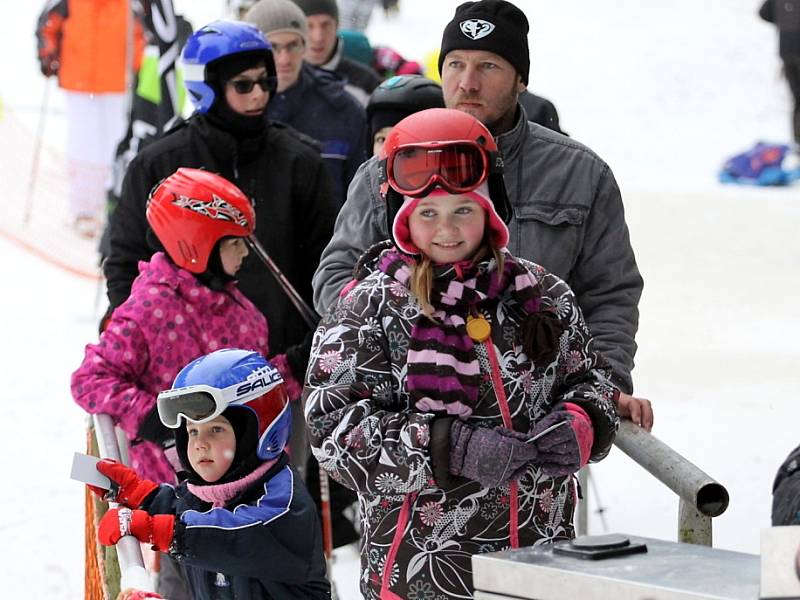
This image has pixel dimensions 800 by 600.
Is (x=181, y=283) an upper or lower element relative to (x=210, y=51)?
lower

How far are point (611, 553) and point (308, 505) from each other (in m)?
1.29

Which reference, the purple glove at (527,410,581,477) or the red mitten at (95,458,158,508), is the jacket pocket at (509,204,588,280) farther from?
the red mitten at (95,458,158,508)

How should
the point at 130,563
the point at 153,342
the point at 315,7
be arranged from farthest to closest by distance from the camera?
the point at 315,7
the point at 153,342
the point at 130,563

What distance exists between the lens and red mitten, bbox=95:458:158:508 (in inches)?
126

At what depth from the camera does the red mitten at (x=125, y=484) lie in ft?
10.5

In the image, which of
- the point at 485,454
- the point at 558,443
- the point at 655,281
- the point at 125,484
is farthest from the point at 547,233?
the point at 655,281

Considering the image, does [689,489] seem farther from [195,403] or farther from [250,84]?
[250,84]

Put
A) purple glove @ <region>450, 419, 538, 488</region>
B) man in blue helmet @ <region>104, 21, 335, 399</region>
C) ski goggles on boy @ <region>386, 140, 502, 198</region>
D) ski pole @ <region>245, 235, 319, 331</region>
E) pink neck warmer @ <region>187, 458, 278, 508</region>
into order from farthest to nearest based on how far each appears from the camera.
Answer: man in blue helmet @ <region>104, 21, 335, 399</region> → ski pole @ <region>245, 235, 319, 331</region> → pink neck warmer @ <region>187, 458, 278, 508</region> → ski goggles on boy @ <region>386, 140, 502, 198</region> → purple glove @ <region>450, 419, 538, 488</region>

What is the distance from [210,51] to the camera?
16.5 feet

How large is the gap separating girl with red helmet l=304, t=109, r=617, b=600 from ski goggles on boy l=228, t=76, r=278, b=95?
200 centimetres

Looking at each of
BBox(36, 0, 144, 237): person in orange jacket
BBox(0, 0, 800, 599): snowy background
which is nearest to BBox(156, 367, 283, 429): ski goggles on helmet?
BBox(0, 0, 800, 599): snowy background

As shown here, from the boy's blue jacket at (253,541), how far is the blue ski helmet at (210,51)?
6.42 feet

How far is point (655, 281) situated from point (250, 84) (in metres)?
7.50

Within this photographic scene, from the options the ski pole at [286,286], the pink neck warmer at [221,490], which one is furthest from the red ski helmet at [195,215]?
the pink neck warmer at [221,490]
